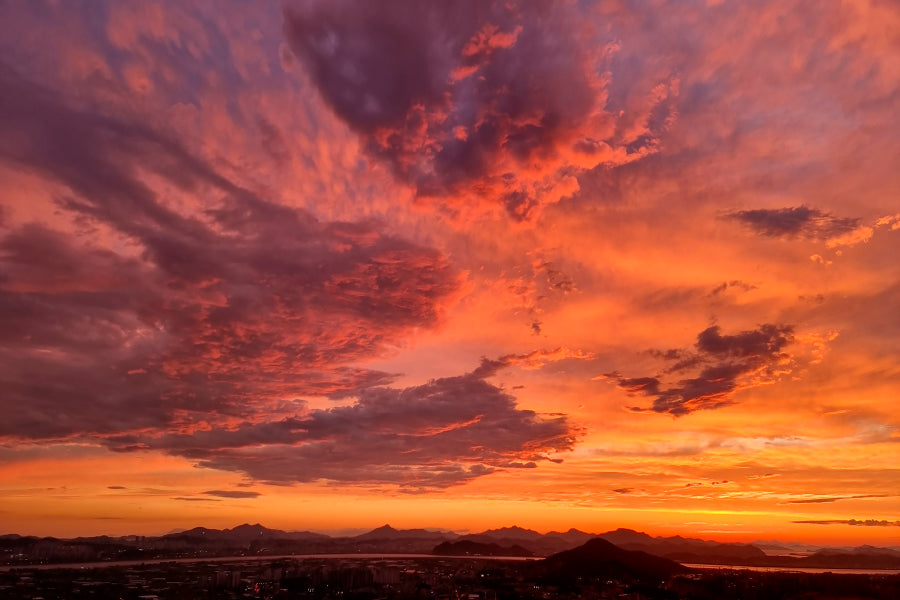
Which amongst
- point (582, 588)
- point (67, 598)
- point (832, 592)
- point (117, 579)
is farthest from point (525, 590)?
point (117, 579)

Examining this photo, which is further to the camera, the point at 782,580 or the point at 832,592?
the point at 782,580

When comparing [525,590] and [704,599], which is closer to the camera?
[704,599]

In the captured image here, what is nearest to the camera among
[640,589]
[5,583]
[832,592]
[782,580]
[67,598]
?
[67,598]

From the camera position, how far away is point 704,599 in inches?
5886

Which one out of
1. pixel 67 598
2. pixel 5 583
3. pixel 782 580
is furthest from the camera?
pixel 782 580

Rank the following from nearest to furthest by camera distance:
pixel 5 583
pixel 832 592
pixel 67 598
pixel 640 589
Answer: pixel 67 598
pixel 832 592
pixel 5 583
pixel 640 589

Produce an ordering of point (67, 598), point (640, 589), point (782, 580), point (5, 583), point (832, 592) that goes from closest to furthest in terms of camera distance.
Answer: point (67, 598)
point (832, 592)
point (5, 583)
point (640, 589)
point (782, 580)

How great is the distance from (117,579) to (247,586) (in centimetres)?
5029

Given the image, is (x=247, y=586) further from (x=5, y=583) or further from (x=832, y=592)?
(x=832, y=592)

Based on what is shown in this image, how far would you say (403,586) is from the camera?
186m

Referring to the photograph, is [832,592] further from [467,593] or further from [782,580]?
[467,593]

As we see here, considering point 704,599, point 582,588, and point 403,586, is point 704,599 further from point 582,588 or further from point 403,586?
point 403,586

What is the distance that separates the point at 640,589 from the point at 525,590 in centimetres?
3682

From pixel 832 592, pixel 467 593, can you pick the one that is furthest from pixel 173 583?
pixel 832 592
